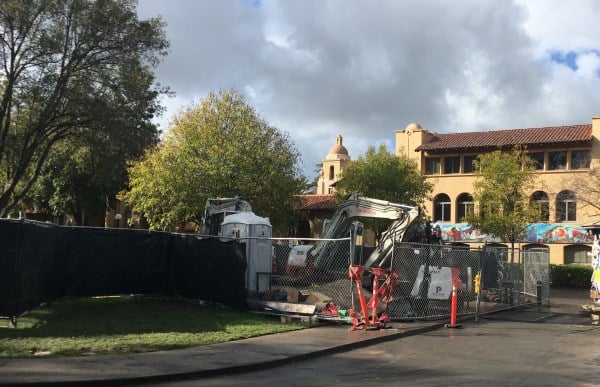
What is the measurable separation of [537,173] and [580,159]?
3162 millimetres

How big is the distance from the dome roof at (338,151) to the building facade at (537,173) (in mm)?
30198

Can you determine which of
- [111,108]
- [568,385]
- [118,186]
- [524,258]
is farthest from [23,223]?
[118,186]

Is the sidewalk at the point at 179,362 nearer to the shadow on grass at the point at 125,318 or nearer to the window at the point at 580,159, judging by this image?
the shadow on grass at the point at 125,318

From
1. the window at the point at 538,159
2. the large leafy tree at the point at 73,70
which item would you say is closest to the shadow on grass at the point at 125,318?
the large leafy tree at the point at 73,70

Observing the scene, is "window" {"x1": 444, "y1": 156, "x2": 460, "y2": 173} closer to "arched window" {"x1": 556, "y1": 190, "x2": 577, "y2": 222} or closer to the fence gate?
"arched window" {"x1": 556, "y1": 190, "x2": 577, "y2": 222}

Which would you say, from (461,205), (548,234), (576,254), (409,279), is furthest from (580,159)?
(409,279)

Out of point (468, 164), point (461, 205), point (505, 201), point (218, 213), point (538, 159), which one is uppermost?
point (538, 159)

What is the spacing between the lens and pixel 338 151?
8100cm

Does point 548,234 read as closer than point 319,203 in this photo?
Yes

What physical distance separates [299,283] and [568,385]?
410 inches

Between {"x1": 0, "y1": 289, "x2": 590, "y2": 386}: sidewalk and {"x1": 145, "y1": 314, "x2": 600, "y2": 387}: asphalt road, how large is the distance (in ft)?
0.78

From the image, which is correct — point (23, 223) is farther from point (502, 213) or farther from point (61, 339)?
point (502, 213)

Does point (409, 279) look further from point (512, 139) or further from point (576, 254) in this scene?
point (512, 139)

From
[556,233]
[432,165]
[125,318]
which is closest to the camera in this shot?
[125,318]
